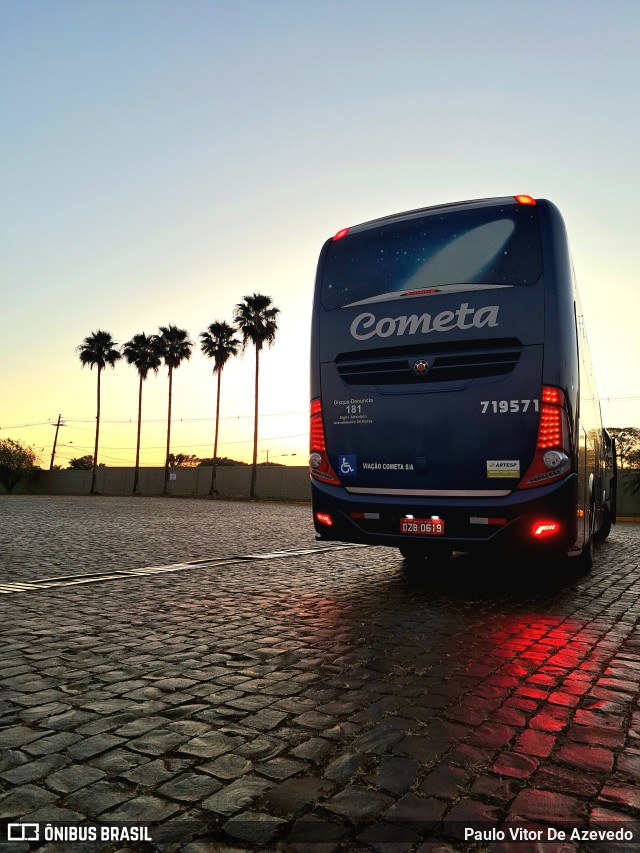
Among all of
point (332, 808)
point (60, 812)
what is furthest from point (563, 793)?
point (60, 812)

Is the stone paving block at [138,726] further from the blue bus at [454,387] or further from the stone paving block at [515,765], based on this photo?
the blue bus at [454,387]

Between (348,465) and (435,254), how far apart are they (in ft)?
8.09

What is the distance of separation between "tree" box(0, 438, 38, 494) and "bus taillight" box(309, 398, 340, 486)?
80.1 meters

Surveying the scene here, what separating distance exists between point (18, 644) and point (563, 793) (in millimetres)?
3897

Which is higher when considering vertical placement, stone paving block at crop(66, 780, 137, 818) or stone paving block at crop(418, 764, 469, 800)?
stone paving block at crop(418, 764, 469, 800)

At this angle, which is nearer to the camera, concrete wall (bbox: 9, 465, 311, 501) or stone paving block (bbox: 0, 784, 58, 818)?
stone paving block (bbox: 0, 784, 58, 818)

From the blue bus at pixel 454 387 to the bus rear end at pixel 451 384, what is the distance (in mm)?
14

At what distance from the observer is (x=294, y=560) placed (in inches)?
414

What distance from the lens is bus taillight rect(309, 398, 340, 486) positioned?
756 cm

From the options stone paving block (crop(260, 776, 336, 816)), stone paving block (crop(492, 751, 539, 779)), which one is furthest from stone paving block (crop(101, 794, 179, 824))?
stone paving block (crop(492, 751, 539, 779))

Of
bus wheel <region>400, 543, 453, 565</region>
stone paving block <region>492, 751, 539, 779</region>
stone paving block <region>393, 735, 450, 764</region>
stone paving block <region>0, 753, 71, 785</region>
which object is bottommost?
stone paving block <region>0, 753, 71, 785</region>

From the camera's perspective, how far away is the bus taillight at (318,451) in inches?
298

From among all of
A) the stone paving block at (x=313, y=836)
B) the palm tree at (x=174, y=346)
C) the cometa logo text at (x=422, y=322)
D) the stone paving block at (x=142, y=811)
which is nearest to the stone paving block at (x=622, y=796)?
the stone paving block at (x=313, y=836)

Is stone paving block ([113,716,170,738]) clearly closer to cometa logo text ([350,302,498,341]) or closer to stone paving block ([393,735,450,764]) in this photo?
stone paving block ([393,735,450,764])
